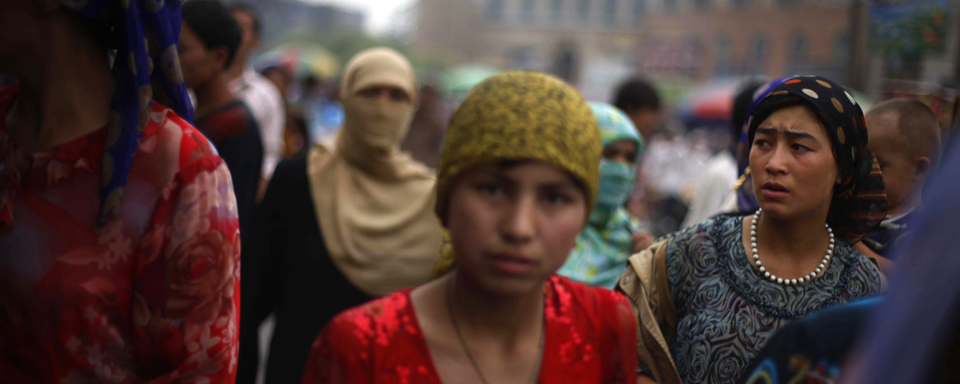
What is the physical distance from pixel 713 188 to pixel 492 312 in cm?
288

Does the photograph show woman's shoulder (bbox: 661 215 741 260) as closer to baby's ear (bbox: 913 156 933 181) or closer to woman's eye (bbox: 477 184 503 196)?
baby's ear (bbox: 913 156 933 181)

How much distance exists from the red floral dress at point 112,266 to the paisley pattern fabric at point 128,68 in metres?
0.04

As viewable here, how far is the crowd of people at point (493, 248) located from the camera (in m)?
1.14

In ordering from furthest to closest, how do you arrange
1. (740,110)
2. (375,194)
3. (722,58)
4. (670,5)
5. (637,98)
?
(670,5) < (722,58) < (637,98) < (740,110) < (375,194)

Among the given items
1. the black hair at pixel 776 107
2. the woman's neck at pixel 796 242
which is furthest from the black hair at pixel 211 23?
the woman's neck at pixel 796 242

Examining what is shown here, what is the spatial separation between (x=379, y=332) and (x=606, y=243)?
1.77 m

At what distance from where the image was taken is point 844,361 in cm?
100

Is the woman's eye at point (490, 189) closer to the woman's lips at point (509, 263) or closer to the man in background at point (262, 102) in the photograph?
the woman's lips at point (509, 263)

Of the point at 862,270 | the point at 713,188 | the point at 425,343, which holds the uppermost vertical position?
the point at 425,343

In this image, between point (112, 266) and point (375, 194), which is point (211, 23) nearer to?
point (375, 194)

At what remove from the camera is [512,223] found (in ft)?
4.19

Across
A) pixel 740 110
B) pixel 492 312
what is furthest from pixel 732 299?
pixel 740 110

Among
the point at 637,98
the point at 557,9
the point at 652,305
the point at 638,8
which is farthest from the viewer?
the point at 557,9

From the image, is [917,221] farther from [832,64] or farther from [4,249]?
[832,64]
